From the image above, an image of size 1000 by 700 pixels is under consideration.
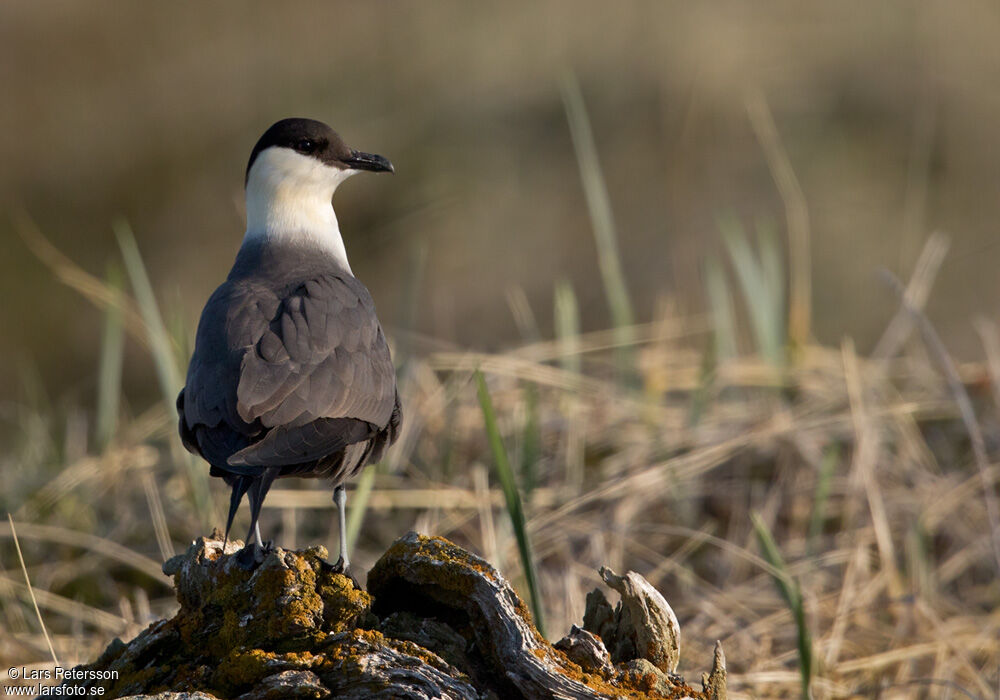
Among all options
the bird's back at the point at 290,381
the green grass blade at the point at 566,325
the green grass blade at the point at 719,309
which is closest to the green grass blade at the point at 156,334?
the bird's back at the point at 290,381

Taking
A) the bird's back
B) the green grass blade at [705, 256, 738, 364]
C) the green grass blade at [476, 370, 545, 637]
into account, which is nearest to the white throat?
the bird's back

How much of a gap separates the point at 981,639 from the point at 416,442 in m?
2.64

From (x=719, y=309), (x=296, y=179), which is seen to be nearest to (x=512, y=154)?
(x=719, y=309)

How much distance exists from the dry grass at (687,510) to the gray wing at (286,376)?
1.12m

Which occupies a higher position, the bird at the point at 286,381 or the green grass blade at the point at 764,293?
the bird at the point at 286,381

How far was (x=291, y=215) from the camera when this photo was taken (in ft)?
14.7

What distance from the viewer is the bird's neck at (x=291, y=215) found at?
444 cm

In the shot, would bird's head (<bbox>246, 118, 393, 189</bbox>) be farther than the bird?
Yes

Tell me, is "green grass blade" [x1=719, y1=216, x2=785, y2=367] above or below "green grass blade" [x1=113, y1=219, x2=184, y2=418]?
below

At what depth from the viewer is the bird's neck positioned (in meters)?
4.44

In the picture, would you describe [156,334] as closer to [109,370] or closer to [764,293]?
Answer: [109,370]

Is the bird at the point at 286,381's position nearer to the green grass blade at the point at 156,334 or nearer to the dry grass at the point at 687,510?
the green grass blade at the point at 156,334
